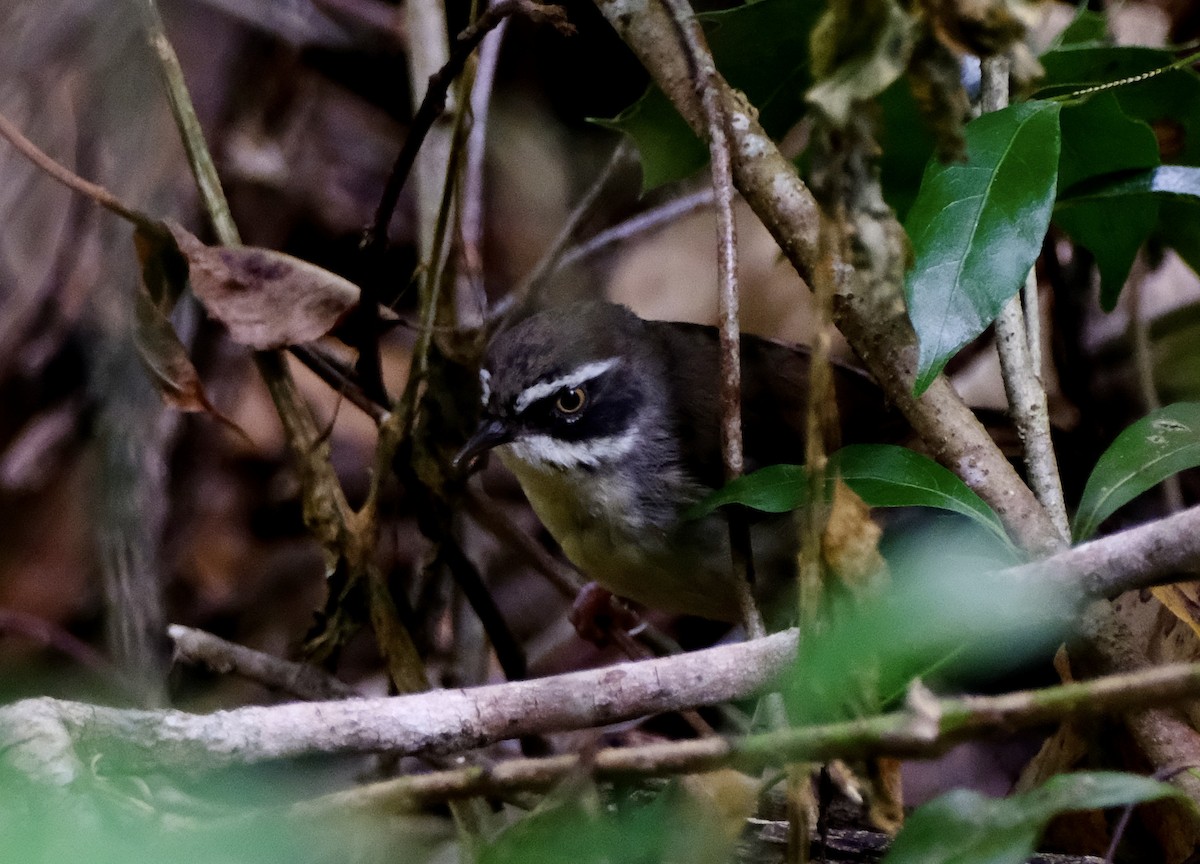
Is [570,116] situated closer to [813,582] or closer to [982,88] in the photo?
[982,88]

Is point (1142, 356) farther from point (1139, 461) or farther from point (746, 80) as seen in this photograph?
point (1139, 461)

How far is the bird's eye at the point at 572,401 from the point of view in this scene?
3.74 m

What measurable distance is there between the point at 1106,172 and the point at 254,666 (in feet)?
8.64

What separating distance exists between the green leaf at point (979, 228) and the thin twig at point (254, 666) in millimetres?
1710

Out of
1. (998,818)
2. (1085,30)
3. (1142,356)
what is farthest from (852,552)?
(1142,356)

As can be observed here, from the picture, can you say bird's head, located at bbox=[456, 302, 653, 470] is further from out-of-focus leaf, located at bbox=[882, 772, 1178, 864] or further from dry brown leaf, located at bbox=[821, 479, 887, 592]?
out-of-focus leaf, located at bbox=[882, 772, 1178, 864]

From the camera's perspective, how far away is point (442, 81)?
309 cm

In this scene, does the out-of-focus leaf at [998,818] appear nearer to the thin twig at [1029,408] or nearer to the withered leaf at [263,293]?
the thin twig at [1029,408]

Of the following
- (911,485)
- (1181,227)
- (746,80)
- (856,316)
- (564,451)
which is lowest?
(564,451)

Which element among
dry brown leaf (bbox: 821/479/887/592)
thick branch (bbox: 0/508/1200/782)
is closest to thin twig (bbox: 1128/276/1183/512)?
thick branch (bbox: 0/508/1200/782)

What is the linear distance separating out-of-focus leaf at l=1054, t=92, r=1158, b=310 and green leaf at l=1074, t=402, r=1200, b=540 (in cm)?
81

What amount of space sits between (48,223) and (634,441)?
9.36 ft

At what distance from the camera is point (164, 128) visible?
180 inches

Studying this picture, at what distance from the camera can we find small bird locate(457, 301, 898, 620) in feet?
11.8
